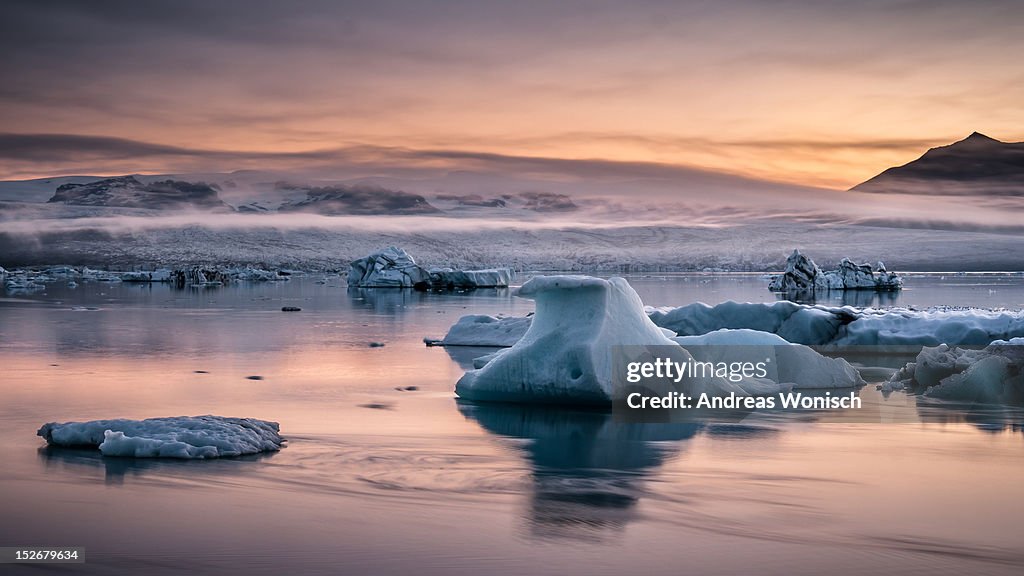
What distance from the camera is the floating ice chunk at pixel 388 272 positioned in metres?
47.8

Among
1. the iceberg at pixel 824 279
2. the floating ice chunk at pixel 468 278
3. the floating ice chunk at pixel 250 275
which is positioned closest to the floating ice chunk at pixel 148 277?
the floating ice chunk at pixel 250 275

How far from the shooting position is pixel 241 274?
5931cm

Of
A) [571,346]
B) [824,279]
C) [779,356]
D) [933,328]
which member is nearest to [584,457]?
[571,346]

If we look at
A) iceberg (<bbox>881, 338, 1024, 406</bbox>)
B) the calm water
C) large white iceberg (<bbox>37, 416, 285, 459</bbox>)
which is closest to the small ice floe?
the calm water

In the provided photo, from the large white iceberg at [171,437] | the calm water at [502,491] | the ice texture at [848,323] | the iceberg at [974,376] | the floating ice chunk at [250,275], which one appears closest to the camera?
the calm water at [502,491]

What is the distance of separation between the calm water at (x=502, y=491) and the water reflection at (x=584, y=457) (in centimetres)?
3

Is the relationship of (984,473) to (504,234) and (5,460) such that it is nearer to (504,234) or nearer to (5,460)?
(5,460)

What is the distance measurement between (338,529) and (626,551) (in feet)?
5.61

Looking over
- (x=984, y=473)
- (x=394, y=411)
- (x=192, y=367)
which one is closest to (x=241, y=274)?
(x=192, y=367)

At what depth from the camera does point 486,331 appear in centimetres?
1800

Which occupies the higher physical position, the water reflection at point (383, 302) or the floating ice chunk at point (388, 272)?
the floating ice chunk at point (388, 272)

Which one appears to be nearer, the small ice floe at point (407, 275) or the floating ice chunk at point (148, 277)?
the small ice floe at point (407, 275)

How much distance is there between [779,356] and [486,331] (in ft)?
22.3

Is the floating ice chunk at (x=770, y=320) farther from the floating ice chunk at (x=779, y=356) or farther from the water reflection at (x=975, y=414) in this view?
the water reflection at (x=975, y=414)
